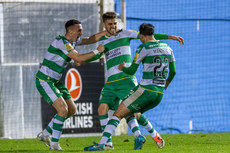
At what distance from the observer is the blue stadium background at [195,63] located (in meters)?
12.7

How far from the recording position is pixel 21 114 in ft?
39.6

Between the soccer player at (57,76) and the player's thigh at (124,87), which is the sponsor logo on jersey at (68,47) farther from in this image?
the player's thigh at (124,87)

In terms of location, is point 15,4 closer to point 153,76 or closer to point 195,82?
point 195,82

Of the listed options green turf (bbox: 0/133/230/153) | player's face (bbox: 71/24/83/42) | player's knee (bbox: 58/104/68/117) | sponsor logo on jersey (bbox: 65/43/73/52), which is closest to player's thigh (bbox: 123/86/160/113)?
green turf (bbox: 0/133/230/153)

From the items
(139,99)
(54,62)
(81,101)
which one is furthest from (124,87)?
(81,101)

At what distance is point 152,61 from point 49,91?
1.75m

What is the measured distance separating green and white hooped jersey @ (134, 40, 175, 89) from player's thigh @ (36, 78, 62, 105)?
1.48m

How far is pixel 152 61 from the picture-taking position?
731 cm

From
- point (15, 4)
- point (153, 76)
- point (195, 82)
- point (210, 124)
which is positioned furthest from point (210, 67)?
point (153, 76)

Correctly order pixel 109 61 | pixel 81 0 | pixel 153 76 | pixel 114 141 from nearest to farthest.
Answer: pixel 153 76 < pixel 109 61 < pixel 114 141 < pixel 81 0

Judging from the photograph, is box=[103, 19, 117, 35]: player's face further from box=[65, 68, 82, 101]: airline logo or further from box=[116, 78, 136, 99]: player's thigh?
box=[65, 68, 82, 101]: airline logo

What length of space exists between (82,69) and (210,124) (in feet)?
11.4

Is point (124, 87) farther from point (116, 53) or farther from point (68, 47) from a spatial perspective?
point (68, 47)

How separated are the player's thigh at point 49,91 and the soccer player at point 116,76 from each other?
69cm
